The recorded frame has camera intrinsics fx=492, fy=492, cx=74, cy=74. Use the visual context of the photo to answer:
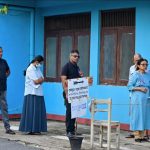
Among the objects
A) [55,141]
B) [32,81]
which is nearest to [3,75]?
[32,81]

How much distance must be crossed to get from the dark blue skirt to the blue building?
6.33ft

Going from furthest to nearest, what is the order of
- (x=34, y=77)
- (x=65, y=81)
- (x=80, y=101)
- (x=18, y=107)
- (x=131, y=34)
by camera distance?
(x=18, y=107) → (x=131, y=34) → (x=34, y=77) → (x=65, y=81) → (x=80, y=101)

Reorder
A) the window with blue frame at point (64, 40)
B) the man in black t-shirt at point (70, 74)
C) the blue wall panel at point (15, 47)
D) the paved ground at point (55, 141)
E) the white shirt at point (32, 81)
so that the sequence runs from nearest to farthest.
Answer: the paved ground at point (55, 141), the man in black t-shirt at point (70, 74), the white shirt at point (32, 81), the window with blue frame at point (64, 40), the blue wall panel at point (15, 47)

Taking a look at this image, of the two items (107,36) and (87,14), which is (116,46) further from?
(87,14)

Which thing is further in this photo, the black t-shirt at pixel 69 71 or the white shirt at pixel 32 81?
the white shirt at pixel 32 81

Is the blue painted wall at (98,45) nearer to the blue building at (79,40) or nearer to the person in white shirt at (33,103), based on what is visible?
the blue building at (79,40)

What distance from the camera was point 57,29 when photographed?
14250mm

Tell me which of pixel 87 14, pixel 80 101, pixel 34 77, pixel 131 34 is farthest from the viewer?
pixel 87 14

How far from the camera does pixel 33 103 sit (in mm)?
11219

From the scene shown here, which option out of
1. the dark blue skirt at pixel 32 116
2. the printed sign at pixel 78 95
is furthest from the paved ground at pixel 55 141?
the printed sign at pixel 78 95

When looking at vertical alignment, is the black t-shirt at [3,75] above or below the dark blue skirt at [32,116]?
above

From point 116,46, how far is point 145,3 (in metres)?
1.46

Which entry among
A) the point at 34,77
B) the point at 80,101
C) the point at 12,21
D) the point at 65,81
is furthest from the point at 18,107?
the point at 80,101

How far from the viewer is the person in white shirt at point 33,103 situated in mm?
11117
